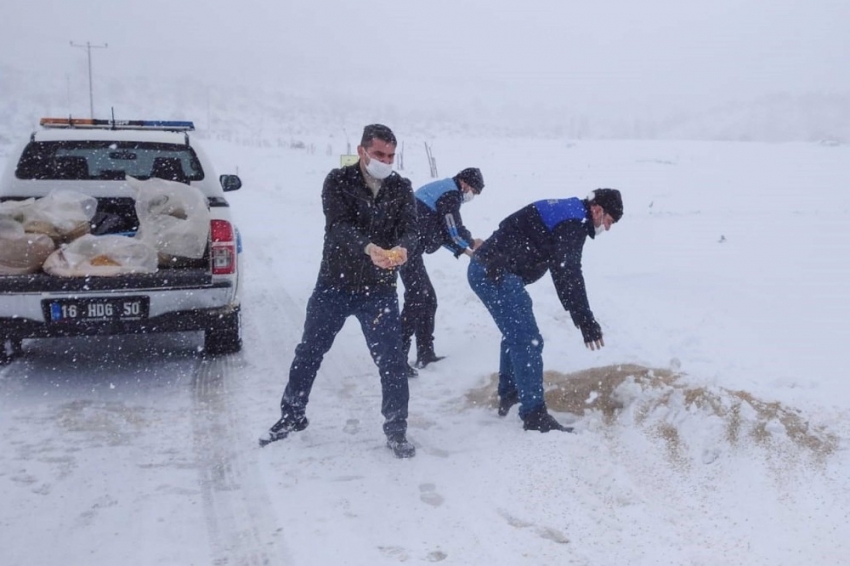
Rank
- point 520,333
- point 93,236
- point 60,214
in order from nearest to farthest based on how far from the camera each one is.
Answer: point 520,333, point 93,236, point 60,214

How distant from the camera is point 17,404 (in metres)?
4.67

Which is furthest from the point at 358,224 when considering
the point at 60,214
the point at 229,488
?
the point at 60,214

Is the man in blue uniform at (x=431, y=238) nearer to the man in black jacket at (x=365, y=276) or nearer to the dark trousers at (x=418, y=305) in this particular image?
the dark trousers at (x=418, y=305)

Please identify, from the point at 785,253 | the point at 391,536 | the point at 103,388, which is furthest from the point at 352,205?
the point at 785,253

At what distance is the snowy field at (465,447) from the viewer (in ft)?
10.1

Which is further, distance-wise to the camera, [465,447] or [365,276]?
[465,447]

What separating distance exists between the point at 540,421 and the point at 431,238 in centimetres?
179

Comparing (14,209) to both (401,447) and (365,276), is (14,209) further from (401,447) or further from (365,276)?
(401,447)

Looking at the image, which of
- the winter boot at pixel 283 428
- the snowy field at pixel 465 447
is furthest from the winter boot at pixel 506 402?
the winter boot at pixel 283 428

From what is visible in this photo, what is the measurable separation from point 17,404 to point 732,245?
944 centimetres

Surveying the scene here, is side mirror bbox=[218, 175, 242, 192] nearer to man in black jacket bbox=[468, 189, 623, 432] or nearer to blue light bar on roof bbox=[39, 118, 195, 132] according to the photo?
blue light bar on roof bbox=[39, 118, 195, 132]

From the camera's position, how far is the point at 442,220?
17.6ft

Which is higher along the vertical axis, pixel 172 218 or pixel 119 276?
pixel 172 218

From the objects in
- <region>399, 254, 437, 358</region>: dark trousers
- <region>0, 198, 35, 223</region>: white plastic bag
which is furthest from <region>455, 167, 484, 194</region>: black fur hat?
<region>0, 198, 35, 223</region>: white plastic bag
